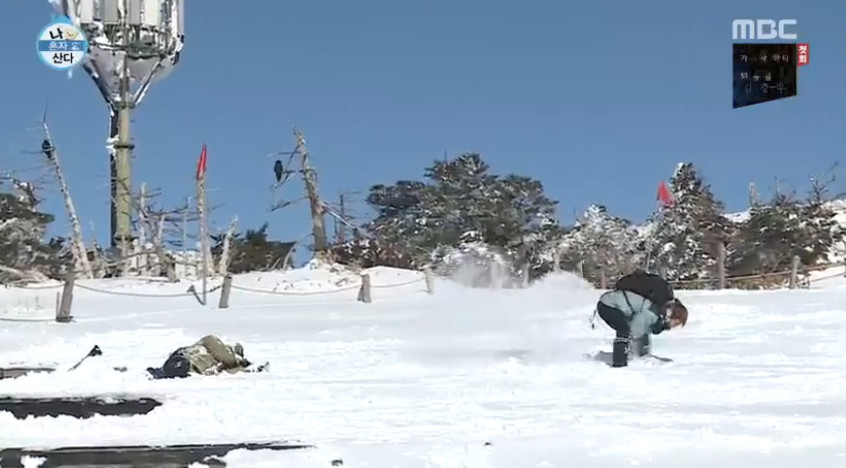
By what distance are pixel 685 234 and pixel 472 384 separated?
33.9 metres

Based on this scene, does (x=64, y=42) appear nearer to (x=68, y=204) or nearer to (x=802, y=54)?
(x=68, y=204)

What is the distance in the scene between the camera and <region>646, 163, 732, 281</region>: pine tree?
41.7 meters

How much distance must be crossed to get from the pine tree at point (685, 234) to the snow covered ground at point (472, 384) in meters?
18.6

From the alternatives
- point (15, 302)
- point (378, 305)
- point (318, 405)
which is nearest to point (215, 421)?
point (318, 405)

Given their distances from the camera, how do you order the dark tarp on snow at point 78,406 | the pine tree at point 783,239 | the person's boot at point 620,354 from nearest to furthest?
the dark tarp on snow at point 78,406, the person's boot at point 620,354, the pine tree at point 783,239

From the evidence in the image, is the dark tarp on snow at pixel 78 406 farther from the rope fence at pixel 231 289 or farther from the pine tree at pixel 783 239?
the pine tree at pixel 783 239

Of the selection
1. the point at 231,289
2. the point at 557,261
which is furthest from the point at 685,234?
the point at 231,289

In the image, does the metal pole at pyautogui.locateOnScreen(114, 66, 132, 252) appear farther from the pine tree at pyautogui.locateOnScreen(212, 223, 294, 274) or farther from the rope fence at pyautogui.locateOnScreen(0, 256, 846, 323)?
the rope fence at pyautogui.locateOnScreen(0, 256, 846, 323)

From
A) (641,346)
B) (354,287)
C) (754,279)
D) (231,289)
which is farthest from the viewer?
(754,279)

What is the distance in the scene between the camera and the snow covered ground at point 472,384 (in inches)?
285

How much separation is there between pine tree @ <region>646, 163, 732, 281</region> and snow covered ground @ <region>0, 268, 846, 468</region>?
18.6 metres

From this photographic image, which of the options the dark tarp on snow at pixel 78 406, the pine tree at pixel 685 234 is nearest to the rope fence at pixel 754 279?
the pine tree at pixel 685 234

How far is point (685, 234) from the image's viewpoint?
1706 inches

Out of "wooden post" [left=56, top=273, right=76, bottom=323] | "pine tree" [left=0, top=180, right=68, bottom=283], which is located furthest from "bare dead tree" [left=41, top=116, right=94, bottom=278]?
"wooden post" [left=56, top=273, right=76, bottom=323]
